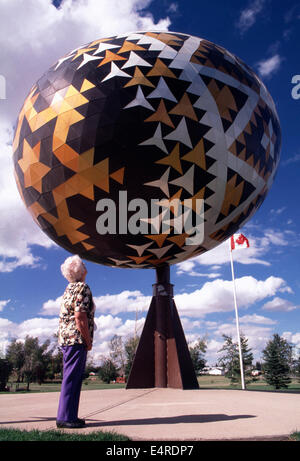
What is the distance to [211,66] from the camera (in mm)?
9898

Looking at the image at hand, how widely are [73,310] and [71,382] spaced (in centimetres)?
88

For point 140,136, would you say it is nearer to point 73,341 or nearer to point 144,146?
point 144,146

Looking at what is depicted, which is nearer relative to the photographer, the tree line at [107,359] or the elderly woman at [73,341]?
the elderly woman at [73,341]

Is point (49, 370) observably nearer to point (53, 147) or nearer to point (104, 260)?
point (104, 260)

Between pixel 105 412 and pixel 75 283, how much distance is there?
8.22ft

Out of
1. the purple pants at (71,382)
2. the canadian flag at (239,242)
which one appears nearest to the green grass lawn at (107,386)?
the canadian flag at (239,242)

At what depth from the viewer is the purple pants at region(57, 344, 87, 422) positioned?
4.11 meters

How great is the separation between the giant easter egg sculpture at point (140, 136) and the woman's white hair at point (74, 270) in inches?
191

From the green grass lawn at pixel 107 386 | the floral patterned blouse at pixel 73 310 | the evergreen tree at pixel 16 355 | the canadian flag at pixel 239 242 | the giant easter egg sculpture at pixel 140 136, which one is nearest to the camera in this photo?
the floral patterned blouse at pixel 73 310

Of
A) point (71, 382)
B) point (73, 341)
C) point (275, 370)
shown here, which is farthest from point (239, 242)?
point (275, 370)

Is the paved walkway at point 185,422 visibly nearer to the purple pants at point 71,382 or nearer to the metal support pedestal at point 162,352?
the purple pants at point 71,382

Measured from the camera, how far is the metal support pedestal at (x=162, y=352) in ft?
37.9

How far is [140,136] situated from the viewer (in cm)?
888

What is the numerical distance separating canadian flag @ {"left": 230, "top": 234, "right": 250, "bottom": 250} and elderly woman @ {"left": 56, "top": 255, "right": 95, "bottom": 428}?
1801 cm
